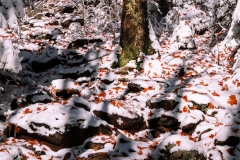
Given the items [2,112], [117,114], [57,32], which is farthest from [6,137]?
[57,32]

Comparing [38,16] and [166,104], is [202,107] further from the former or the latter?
[38,16]

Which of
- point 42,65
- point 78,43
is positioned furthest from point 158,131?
point 78,43

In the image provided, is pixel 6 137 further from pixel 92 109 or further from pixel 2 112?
pixel 92 109

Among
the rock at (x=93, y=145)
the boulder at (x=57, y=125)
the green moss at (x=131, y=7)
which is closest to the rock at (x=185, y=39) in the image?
the green moss at (x=131, y=7)

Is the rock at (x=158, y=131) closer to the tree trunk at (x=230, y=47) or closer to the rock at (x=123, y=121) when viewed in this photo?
the rock at (x=123, y=121)

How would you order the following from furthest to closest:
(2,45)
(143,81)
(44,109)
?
(143,81) < (44,109) < (2,45)

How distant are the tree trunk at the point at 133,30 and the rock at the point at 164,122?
325 centimetres

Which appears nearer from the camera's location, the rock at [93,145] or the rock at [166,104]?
the rock at [93,145]

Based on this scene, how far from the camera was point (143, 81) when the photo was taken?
712 cm

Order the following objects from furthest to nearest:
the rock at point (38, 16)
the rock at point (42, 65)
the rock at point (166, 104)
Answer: the rock at point (38, 16) < the rock at point (42, 65) < the rock at point (166, 104)

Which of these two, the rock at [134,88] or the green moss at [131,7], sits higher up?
the green moss at [131,7]

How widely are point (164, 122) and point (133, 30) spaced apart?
3952mm

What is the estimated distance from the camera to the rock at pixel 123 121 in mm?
5469

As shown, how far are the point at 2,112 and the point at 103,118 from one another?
99.5 inches
